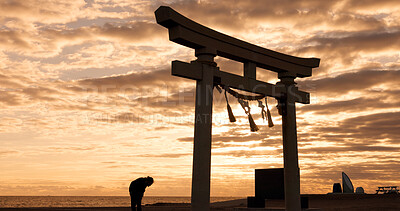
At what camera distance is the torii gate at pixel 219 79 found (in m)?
10.3

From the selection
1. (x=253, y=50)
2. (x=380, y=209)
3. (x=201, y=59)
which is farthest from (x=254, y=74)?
(x=380, y=209)

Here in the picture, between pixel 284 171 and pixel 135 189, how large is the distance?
486 cm

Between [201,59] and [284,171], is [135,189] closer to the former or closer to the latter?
[201,59]

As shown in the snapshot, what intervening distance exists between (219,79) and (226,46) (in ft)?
3.22

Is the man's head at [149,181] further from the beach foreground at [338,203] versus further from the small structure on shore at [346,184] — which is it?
the small structure on shore at [346,184]

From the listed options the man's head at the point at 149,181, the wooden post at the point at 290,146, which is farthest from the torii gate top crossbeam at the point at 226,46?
the man's head at the point at 149,181

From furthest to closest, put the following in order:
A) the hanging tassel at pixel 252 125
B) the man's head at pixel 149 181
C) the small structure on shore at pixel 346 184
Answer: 1. the small structure on shore at pixel 346 184
2. the hanging tassel at pixel 252 125
3. the man's head at pixel 149 181

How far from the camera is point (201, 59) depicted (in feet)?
35.7

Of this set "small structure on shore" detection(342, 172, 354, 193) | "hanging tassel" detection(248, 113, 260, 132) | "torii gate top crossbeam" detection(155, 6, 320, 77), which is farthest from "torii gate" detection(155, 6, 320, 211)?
"small structure on shore" detection(342, 172, 354, 193)

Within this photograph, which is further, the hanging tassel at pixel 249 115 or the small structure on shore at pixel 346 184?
the small structure on shore at pixel 346 184

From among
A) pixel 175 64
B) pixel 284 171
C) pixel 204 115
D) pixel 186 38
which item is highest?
Result: pixel 186 38

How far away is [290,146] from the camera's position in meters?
13.4

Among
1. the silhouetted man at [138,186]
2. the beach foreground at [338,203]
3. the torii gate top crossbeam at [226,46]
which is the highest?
the torii gate top crossbeam at [226,46]

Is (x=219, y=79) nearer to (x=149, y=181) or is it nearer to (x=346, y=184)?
(x=149, y=181)
